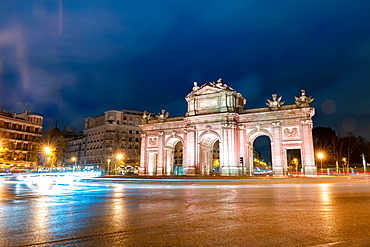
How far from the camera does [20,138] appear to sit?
75.4 meters

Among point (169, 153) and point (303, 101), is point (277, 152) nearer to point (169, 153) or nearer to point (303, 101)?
point (303, 101)

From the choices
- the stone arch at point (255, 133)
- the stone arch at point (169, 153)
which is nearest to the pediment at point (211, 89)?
the stone arch at point (255, 133)

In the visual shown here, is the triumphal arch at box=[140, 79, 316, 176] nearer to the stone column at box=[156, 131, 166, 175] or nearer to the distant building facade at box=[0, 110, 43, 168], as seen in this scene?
the stone column at box=[156, 131, 166, 175]

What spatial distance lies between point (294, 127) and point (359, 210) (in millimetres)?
33344

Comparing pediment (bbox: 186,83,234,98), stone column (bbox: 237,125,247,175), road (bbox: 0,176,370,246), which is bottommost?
road (bbox: 0,176,370,246)

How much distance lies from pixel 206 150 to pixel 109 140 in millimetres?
49571

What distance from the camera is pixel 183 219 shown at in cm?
716

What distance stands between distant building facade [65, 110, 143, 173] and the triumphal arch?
33.9 m

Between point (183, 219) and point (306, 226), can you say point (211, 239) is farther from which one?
point (306, 226)

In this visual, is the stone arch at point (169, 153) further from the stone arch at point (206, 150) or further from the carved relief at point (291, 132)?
the carved relief at point (291, 132)

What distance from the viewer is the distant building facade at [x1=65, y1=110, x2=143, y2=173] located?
85.6m

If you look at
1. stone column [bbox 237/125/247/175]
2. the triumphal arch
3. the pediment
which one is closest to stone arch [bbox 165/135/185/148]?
the triumphal arch

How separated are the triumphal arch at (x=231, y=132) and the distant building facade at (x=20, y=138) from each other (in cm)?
4335

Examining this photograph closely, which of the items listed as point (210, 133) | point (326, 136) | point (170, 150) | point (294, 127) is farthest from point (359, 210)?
point (326, 136)
